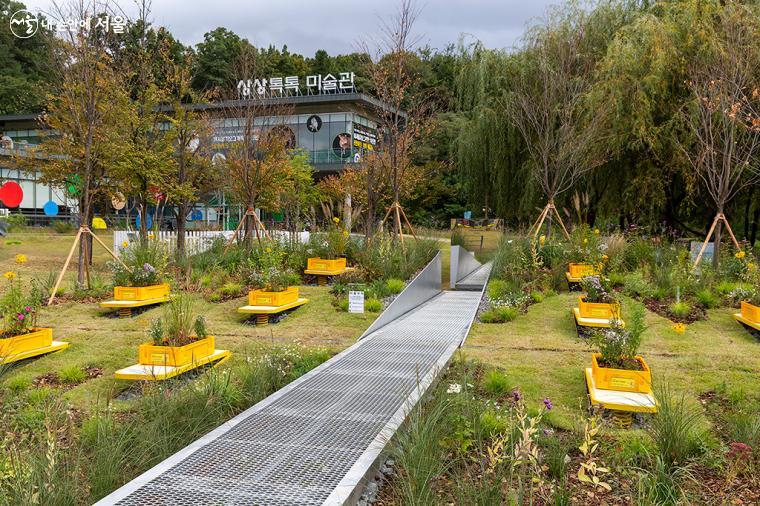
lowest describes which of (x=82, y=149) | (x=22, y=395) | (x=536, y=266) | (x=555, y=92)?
(x=22, y=395)

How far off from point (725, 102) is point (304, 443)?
8860 mm

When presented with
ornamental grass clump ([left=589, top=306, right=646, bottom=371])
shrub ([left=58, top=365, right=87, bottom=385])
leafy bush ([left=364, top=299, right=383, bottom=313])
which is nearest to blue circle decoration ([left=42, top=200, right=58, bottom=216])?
leafy bush ([left=364, top=299, right=383, bottom=313])

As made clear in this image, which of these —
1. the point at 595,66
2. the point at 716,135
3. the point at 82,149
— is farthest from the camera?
the point at 595,66

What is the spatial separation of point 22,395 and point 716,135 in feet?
38.0

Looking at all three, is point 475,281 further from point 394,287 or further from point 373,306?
point 373,306

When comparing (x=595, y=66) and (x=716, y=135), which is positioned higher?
(x=595, y=66)

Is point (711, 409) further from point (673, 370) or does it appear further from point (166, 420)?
point (166, 420)

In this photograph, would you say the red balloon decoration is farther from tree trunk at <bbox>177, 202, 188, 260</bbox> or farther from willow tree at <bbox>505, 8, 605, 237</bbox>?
willow tree at <bbox>505, 8, 605, 237</bbox>

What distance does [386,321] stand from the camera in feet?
27.0

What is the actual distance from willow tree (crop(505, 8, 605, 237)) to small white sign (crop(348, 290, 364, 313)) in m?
5.10

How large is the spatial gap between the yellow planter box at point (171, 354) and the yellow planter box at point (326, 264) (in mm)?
4956

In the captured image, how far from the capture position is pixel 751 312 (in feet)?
22.9

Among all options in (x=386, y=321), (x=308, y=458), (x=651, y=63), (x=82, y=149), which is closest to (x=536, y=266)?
(x=386, y=321)

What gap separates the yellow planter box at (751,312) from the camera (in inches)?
268
